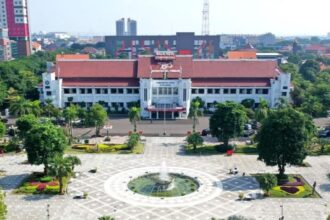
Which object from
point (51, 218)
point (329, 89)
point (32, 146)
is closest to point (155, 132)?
point (32, 146)

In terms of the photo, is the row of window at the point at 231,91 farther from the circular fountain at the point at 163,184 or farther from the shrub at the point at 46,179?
the shrub at the point at 46,179

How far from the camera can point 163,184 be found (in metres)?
61.0

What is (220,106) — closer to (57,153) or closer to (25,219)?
(57,153)

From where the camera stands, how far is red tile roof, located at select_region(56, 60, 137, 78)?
11962cm

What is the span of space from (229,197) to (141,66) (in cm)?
6923

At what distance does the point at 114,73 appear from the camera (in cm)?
12025

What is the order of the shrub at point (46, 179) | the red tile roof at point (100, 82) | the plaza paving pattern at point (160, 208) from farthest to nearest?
the red tile roof at point (100, 82) < the shrub at point (46, 179) < the plaza paving pattern at point (160, 208)

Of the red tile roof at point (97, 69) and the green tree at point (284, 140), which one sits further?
the red tile roof at point (97, 69)

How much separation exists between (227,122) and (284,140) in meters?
18.3

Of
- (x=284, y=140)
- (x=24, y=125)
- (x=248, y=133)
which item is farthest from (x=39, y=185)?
(x=248, y=133)

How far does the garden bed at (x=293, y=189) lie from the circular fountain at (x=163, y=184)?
12.8 m

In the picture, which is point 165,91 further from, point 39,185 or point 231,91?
point 39,185

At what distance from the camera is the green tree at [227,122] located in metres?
77.1

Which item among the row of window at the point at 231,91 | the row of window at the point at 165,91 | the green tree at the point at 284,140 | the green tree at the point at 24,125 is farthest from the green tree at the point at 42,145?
the row of window at the point at 231,91
